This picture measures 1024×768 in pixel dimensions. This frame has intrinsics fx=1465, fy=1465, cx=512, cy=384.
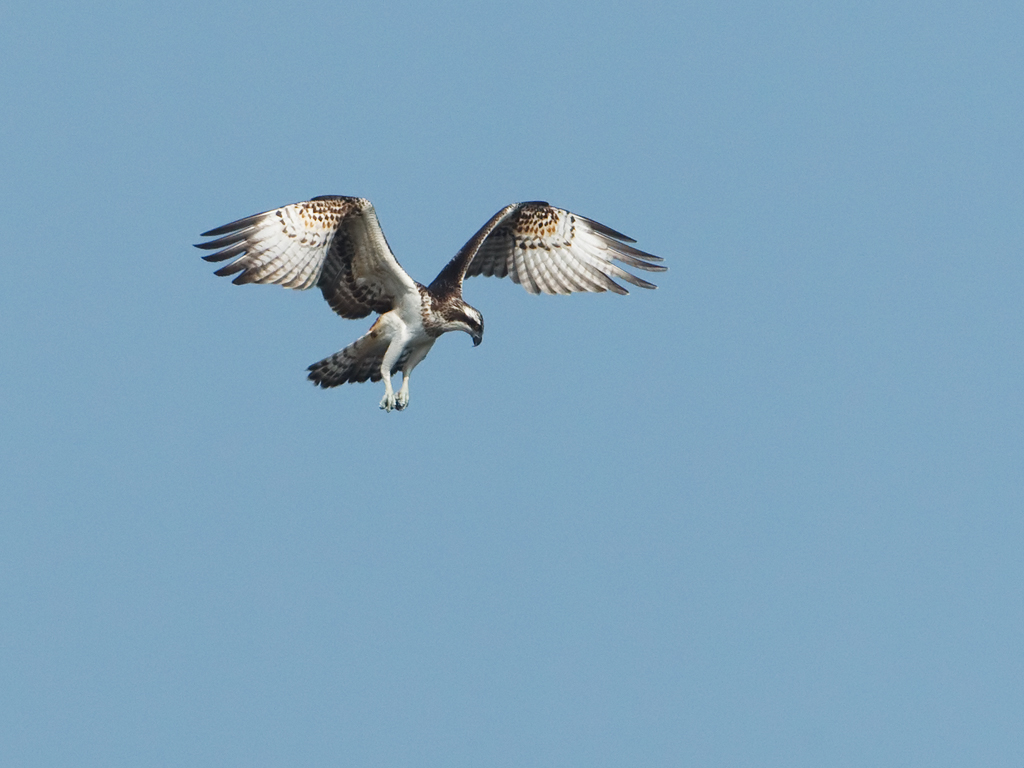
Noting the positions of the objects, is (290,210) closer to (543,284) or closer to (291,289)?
(291,289)

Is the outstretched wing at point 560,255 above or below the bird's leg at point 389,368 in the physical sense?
above

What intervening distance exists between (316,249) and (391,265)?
824 millimetres

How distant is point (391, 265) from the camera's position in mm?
15328

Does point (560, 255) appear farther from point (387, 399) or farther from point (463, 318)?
point (387, 399)

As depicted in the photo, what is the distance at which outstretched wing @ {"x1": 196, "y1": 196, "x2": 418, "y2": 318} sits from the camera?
14531 mm

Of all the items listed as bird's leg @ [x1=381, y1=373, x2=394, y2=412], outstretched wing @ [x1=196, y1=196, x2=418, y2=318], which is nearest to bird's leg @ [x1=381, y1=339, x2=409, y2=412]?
bird's leg @ [x1=381, y1=373, x2=394, y2=412]

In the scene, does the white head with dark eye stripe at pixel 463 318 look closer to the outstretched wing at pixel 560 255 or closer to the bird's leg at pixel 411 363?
the bird's leg at pixel 411 363

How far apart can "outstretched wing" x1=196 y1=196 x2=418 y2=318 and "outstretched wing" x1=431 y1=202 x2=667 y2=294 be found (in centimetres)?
256

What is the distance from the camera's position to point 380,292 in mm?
15828

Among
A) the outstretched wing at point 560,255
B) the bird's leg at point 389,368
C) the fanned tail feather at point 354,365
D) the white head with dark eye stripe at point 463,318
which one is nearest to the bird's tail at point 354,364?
the fanned tail feather at point 354,365

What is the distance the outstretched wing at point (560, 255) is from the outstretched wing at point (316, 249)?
2559 millimetres

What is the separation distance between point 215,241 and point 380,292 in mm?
2120

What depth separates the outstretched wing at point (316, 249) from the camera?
14.5 meters

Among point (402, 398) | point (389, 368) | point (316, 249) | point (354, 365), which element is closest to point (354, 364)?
point (354, 365)
